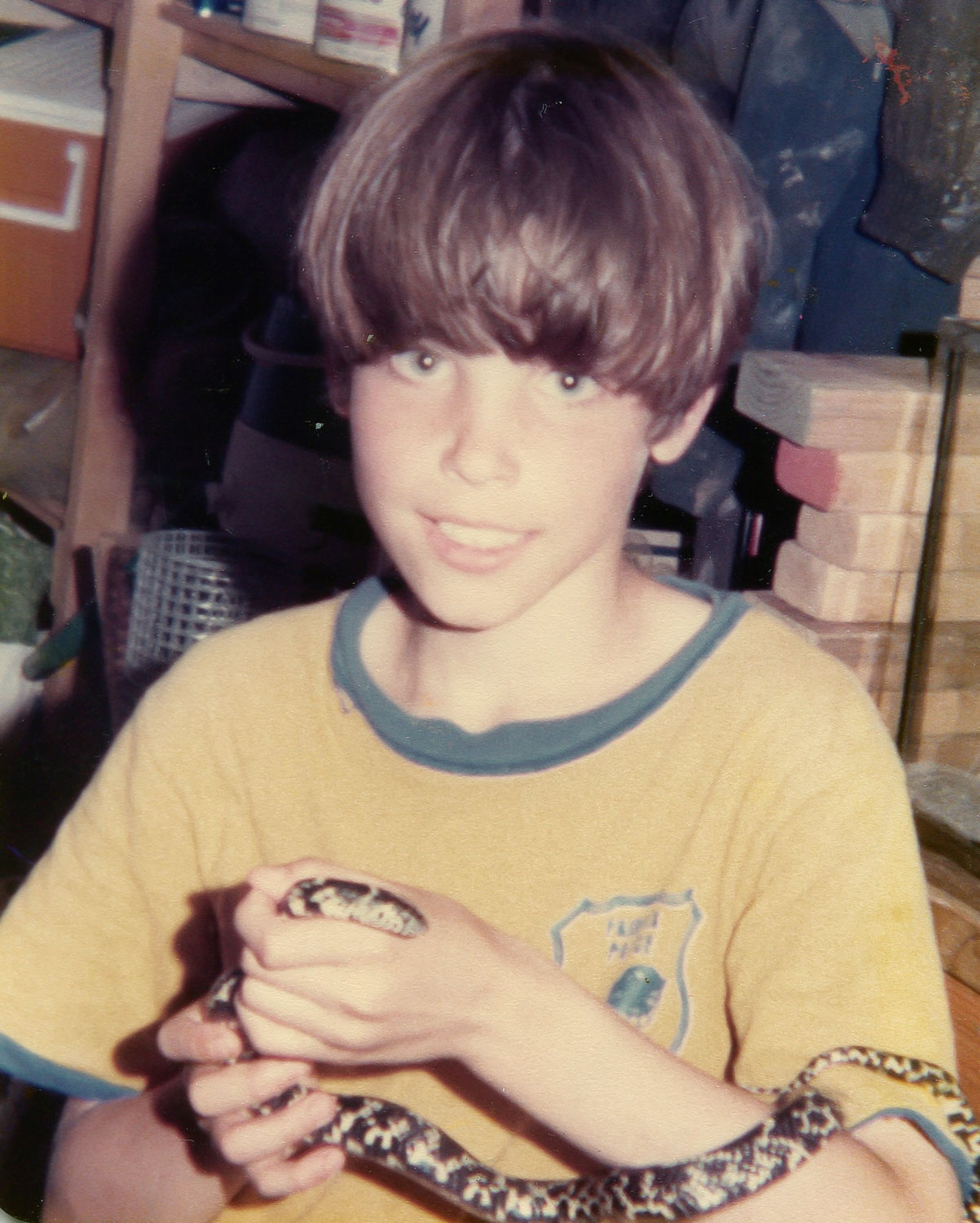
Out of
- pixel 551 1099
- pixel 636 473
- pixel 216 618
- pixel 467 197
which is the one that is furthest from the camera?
pixel 216 618

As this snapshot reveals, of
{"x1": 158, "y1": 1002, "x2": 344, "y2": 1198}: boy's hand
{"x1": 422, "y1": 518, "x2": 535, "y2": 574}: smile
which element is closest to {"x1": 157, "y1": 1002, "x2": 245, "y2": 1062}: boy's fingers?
{"x1": 158, "y1": 1002, "x2": 344, "y2": 1198}: boy's hand

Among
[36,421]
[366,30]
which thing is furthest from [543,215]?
[36,421]

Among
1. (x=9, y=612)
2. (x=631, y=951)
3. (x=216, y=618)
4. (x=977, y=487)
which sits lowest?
(x=9, y=612)

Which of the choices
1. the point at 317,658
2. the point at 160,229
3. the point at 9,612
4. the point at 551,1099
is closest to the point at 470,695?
the point at 317,658

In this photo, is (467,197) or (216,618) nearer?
(467,197)

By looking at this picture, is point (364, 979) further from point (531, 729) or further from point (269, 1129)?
point (531, 729)

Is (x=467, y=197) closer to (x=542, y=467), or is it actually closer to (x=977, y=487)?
(x=542, y=467)

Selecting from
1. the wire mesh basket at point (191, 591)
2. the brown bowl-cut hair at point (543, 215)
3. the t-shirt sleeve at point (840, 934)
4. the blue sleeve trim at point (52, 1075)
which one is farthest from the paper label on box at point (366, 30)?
the blue sleeve trim at point (52, 1075)

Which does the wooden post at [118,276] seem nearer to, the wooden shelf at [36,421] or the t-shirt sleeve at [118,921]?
the wooden shelf at [36,421]
